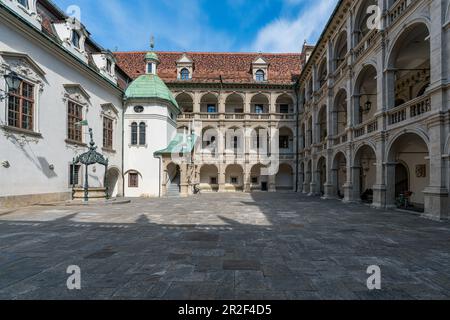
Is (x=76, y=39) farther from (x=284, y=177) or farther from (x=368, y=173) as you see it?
(x=284, y=177)

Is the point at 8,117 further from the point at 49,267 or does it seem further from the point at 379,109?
the point at 379,109

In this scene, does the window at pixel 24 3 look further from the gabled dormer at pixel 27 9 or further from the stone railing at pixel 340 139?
the stone railing at pixel 340 139

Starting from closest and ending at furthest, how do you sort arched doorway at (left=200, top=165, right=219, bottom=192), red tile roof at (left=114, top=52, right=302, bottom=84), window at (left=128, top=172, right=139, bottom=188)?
1. window at (left=128, top=172, right=139, bottom=188)
2. red tile roof at (left=114, top=52, right=302, bottom=84)
3. arched doorway at (left=200, top=165, right=219, bottom=192)

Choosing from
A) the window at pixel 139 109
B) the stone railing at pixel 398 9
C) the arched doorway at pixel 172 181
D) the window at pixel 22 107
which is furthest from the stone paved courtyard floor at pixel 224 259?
the window at pixel 139 109

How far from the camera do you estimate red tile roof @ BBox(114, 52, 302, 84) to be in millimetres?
32438

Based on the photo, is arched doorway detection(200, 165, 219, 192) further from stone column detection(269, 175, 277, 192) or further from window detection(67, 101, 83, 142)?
window detection(67, 101, 83, 142)

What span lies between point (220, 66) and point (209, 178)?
16041 mm

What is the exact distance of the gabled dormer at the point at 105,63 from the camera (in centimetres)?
2133

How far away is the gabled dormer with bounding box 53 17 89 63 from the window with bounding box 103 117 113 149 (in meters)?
5.22

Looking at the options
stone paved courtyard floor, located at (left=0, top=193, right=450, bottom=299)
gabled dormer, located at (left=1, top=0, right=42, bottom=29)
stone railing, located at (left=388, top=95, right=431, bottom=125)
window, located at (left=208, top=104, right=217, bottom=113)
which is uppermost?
gabled dormer, located at (left=1, top=0, right=42, bottom=29)

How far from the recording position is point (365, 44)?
1511cm

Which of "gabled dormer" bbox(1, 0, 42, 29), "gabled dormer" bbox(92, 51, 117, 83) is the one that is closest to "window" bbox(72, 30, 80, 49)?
"gabled dormer" bbox(92, 51, 117, 83)
